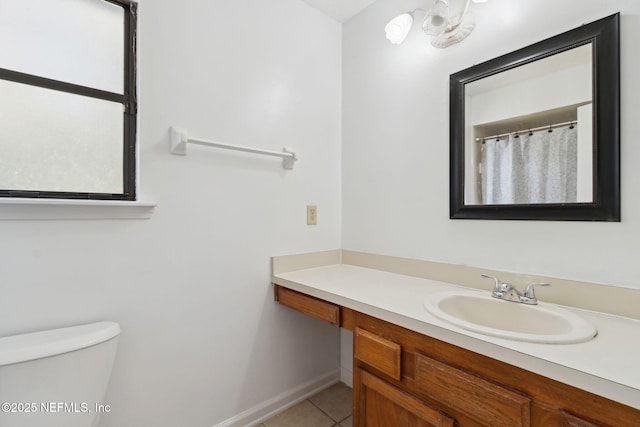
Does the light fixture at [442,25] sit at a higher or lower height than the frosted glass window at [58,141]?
higher

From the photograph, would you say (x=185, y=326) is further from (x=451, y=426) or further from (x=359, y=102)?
(x=359, y=102)

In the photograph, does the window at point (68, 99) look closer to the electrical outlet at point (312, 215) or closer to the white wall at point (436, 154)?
the electrical outlet at point (312, 215)

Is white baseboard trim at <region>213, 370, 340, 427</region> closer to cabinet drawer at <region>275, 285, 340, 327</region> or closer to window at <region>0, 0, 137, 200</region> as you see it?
cabinet drawer at <region>275, 285, 340, 327</region>

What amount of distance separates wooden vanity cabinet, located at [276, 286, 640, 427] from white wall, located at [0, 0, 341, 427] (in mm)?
586

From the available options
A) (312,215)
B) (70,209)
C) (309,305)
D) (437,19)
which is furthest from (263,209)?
(437,19)

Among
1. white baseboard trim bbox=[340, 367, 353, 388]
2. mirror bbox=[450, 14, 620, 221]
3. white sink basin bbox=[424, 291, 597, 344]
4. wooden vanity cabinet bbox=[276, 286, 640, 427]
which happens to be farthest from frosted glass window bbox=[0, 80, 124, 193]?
white baseboard trim bbox=[340, 367, 353, 388]

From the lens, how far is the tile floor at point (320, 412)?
5.26 ft

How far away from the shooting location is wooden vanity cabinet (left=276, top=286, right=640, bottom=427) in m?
0.70

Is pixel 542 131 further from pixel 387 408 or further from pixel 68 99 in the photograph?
pixel 68 99

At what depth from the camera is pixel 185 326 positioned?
1367 millimetres

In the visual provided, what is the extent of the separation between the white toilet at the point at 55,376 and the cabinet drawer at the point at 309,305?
77 cm

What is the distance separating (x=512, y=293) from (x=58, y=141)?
1.85 metres

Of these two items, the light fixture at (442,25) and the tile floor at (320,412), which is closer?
the light fixture at (442,25)

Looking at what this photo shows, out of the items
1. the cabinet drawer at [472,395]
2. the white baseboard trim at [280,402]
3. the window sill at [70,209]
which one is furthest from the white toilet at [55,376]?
the cabinet drawer at [472,395]
